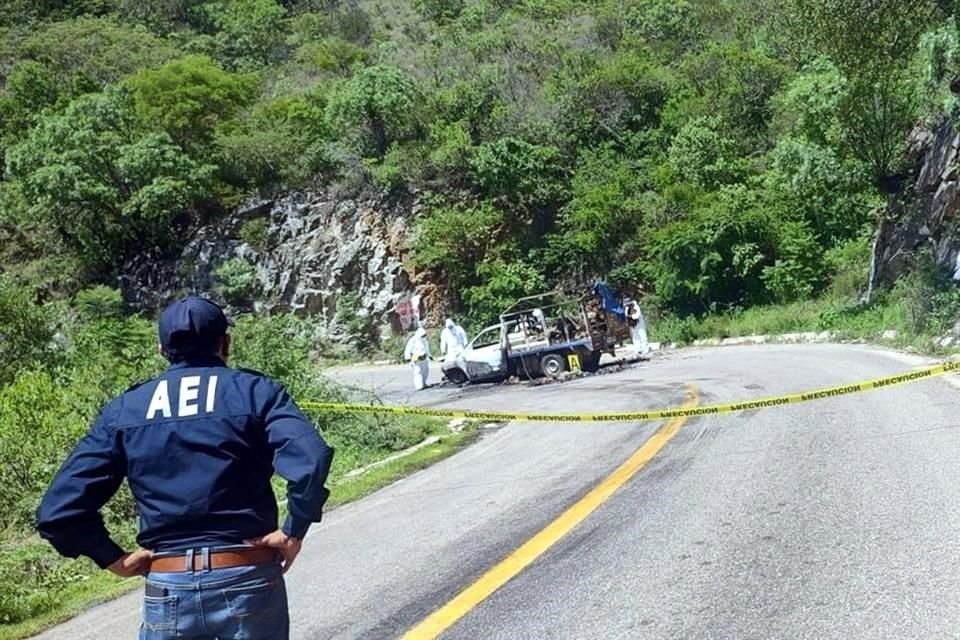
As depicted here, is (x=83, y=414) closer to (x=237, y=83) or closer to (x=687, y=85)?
(x=687, y=85)

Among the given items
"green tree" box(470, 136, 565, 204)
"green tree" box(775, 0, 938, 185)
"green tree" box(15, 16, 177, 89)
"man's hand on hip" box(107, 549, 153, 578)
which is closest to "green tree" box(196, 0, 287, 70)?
"green tree" box(15, 16, 177, 89)

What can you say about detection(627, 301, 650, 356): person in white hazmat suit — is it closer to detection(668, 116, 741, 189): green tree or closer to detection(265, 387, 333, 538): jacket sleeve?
detection(668, 116, 741, 189): green tree

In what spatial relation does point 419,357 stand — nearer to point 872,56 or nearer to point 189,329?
point 872,56

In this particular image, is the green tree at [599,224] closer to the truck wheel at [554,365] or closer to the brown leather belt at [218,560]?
the truck wheel at [554,365]

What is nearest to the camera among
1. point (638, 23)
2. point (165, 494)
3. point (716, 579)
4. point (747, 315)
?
point (165, 494)

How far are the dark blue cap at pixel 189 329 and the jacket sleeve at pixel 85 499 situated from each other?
1.18ft

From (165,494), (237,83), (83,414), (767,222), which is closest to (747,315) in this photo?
(767,222)

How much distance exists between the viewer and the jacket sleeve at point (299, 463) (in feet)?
9.81

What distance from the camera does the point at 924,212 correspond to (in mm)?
25516

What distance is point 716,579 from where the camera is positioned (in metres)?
4.88

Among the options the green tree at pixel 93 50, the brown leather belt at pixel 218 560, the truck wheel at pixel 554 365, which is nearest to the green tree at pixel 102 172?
the green tree at pixel 93 50

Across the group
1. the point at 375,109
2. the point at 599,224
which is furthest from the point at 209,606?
the point at 375,109

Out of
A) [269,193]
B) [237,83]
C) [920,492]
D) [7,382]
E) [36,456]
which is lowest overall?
[920,492]

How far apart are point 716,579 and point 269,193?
41.9 metres
